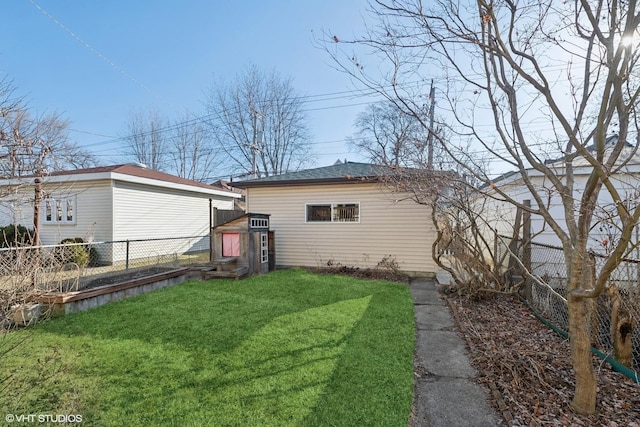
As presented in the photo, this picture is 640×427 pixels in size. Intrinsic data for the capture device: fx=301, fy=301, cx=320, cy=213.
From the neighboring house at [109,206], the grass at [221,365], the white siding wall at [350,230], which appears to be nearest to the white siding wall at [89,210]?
the neighboring house at [109,206]

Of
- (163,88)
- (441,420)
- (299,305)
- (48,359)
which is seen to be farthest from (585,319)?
(163,88)

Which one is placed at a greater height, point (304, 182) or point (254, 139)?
point (254, 139)

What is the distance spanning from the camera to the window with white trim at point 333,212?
8.72 metres

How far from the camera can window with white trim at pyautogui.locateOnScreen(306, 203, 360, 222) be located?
872cm

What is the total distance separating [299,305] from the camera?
5.22m

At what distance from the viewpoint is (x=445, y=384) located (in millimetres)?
2812

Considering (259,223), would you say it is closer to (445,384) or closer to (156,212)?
(156,212)

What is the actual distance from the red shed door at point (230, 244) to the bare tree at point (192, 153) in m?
17.7

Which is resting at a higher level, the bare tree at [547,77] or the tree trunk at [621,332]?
the bare tree at [547,77]

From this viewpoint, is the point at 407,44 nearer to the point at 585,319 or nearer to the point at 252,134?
the point at 585,319

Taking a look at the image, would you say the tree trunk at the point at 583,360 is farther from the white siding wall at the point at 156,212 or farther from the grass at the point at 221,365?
the white siding wall at the point at 156,212

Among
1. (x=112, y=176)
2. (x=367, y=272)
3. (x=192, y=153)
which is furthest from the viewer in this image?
(x=192, y=153)

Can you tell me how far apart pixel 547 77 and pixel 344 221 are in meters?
6.30
